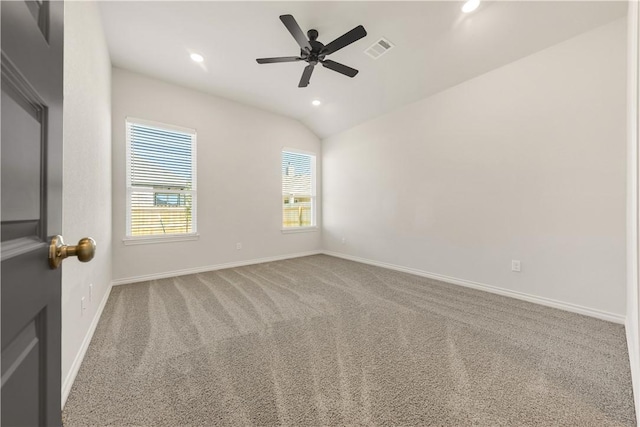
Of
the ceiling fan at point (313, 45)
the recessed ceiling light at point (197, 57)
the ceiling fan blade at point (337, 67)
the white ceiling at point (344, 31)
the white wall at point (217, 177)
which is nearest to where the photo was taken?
the ceiling fan at point (313, 45)

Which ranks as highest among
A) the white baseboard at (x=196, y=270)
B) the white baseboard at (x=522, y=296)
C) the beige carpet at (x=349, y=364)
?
the white baseboard at (x=196, y=270)

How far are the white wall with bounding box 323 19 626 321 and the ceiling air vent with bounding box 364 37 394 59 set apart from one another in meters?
1.08

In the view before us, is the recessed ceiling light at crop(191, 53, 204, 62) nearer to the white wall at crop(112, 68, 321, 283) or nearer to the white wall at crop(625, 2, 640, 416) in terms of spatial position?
the white wall at crop(112, 68, 321, 283)

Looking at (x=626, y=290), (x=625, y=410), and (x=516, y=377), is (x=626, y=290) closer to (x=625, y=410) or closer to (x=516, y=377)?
(x=625, y=410)

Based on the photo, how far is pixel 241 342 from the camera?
1.91 meters

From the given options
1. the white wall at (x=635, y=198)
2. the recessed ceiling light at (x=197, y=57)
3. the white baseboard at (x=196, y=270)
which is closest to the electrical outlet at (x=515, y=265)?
the white wall at (x=635, y=198)

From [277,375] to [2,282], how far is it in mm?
1504

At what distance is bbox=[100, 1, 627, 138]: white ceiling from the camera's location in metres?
2.39

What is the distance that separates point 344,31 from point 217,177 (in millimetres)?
2796

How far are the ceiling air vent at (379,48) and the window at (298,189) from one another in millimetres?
2461

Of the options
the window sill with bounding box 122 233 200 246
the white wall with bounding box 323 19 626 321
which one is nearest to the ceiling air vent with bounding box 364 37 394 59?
the white wall with bounding box 323 19 626 321

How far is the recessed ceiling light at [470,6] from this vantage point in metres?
2.31

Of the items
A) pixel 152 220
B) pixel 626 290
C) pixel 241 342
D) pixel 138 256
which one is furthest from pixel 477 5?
pixel 138 256

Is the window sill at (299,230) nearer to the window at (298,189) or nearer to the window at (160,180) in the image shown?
the window at (298,189)
